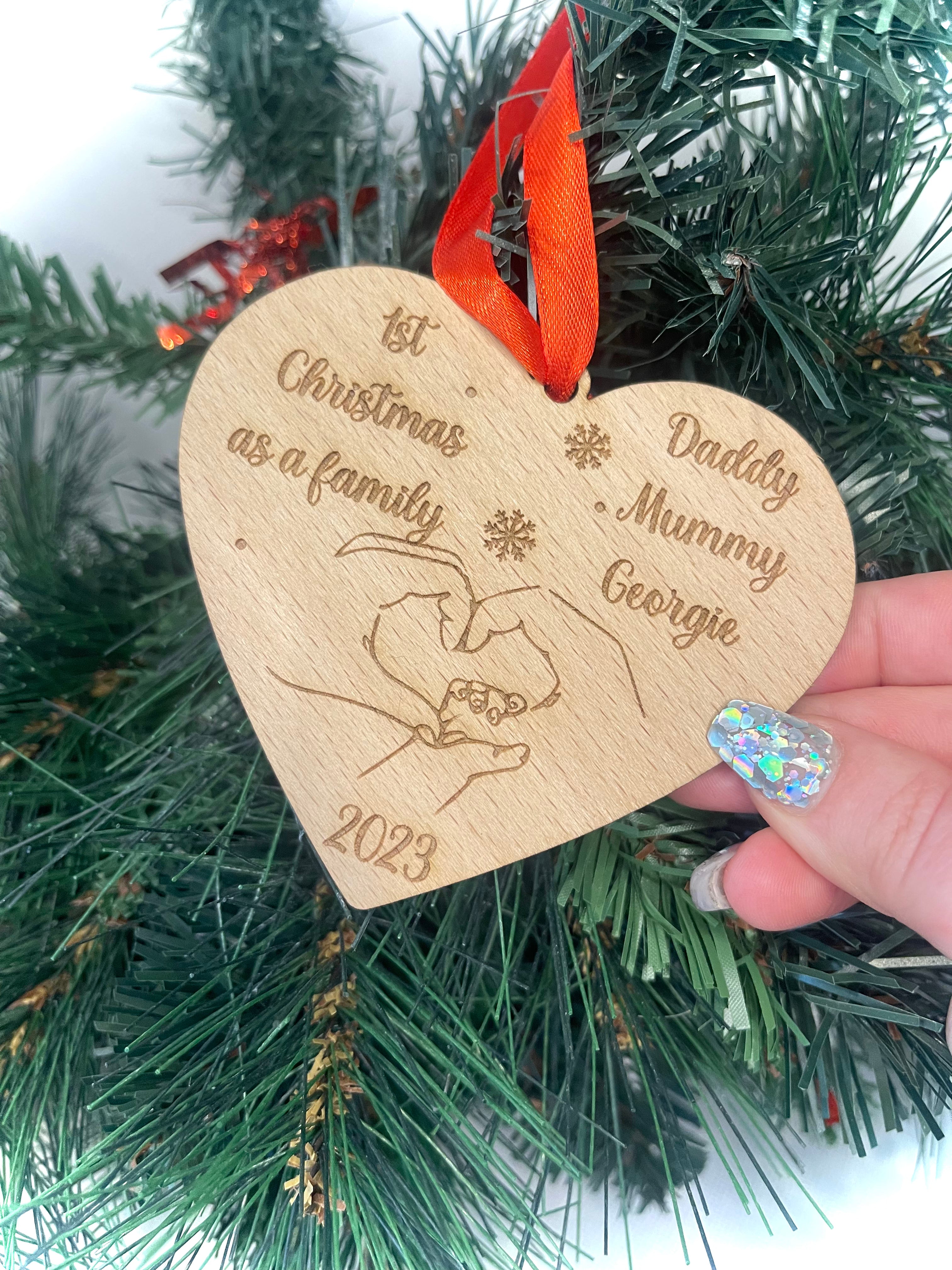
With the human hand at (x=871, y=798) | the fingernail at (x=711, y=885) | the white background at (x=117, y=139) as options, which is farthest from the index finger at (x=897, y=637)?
the white background at (x=117, y=139)

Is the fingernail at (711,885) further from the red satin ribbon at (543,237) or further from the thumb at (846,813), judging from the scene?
the red satin ribbon at (543,237)

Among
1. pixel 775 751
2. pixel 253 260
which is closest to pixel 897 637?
pixel 775 751

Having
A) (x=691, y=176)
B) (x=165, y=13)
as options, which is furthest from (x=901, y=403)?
(x=165, y=13)

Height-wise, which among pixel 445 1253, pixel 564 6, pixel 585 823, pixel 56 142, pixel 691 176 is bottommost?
pixel 445 1253

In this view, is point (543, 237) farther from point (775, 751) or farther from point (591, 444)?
point (775, 751)

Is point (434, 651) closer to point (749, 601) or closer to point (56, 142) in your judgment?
point (749, 601)

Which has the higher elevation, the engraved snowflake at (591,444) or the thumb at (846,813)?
the engraved snowflake at (591,444)

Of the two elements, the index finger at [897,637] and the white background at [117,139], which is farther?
the white background at [117,139]

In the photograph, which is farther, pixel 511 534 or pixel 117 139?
pixel 117 139
